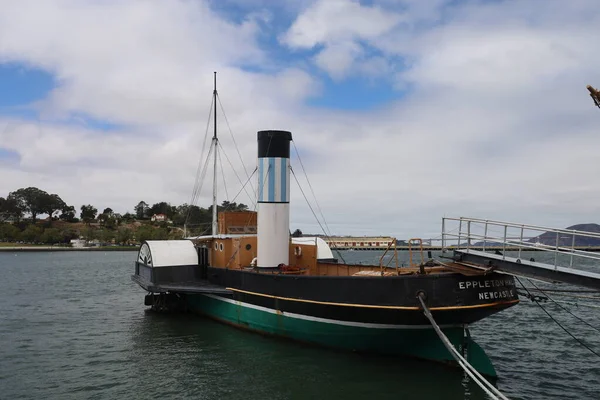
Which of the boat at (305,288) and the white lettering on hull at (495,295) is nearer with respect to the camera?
the white lettering on hull at (495,295)

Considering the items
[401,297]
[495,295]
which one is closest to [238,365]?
[401,297]

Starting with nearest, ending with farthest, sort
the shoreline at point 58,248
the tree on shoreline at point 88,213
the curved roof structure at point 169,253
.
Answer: the curved roof structure at point 169,253 < the shoreline at point 58,248 < the tree on shoreline at point 88,213

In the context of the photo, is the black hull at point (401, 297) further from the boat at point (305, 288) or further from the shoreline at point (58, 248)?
the shoreline at point (58, 248)

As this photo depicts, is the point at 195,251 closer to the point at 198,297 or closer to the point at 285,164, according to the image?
the point at 198,297

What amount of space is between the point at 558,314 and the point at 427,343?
14978 millimetres

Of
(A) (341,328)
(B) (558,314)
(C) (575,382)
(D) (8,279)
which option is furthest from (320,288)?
(D) (8,279)

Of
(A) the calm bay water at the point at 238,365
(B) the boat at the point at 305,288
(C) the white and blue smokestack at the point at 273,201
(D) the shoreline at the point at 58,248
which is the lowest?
(D) the shoreline at the point at 58,248

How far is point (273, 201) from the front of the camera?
1973 centimetres

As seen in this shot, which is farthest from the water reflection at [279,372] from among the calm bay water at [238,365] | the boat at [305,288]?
the boat at [305,288]

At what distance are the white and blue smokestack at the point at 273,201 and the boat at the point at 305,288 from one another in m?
0.04

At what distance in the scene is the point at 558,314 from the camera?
26047mm

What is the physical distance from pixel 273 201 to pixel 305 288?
A: 14.9ft

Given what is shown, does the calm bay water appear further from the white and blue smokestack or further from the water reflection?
the white and blue smokestack

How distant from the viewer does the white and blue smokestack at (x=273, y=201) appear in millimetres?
19719
